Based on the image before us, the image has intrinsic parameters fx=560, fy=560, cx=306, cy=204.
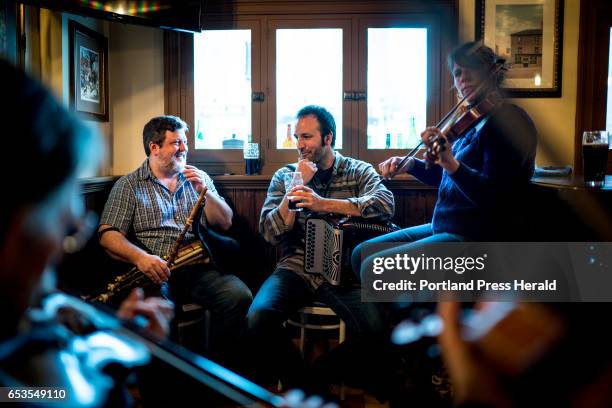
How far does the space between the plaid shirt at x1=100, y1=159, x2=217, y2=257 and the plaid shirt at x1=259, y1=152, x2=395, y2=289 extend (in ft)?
1.35

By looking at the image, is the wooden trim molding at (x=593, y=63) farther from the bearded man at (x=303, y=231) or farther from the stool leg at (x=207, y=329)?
the stool leg at (x=207, y=329)

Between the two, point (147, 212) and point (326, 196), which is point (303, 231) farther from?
point (147, 212)

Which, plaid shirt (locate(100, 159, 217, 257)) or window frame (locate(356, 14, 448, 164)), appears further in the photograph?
window frame (locate(356, 14, 448, 164))

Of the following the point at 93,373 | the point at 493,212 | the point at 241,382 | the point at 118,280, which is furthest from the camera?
the point at 118,280

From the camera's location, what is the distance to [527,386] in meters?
0.41

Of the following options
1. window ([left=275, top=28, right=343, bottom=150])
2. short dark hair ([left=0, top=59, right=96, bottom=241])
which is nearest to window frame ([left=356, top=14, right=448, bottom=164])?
window ([left=275, top=28, right=343, bottom=150])

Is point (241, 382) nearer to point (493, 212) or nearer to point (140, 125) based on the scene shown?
point (493, 212)

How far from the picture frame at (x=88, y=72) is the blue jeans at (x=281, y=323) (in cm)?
142

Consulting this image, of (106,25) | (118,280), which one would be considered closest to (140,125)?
(106,25)

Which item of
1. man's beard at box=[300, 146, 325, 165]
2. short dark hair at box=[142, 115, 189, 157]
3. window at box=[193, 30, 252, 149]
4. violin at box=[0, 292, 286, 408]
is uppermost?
window at box=[193, 30, 252, 149]

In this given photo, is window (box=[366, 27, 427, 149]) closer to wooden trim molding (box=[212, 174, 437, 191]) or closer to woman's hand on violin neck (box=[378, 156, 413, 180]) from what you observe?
wooden trim molding (box=[212, 174, 437, 191])

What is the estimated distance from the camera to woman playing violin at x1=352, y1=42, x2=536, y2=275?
7.10ft

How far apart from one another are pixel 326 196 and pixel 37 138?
7.74 ft

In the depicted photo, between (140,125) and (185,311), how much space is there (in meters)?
1.32
